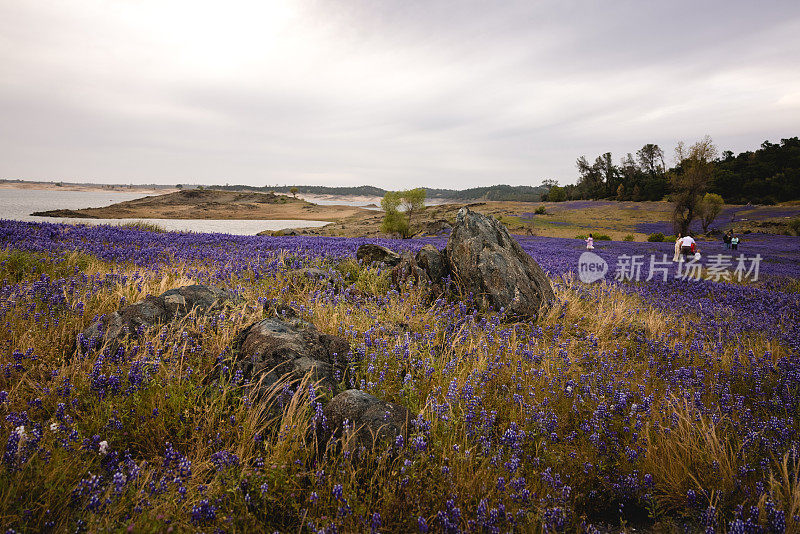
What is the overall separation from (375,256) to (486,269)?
327 cm

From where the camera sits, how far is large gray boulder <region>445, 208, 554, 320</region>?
21.4 feet

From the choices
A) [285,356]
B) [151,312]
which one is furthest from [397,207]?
[285,356]

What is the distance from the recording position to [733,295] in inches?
393

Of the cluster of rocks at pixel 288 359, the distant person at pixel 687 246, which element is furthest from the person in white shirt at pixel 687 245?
the cluster of rocks at pixel 288 359

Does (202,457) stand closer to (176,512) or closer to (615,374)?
(176,512)

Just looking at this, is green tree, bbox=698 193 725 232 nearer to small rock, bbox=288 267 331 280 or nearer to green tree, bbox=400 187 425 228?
green tree, bbox=400 187 425 228

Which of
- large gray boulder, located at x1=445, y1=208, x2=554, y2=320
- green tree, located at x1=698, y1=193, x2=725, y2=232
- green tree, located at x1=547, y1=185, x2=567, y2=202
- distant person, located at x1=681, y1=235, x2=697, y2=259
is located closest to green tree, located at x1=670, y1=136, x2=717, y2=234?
green tree, located at x1=698, y1=193, x2=725, y2=232

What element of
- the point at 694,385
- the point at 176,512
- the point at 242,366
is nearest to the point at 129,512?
the point at 176,512

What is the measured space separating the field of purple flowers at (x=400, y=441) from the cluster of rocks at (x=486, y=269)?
3.63 feet

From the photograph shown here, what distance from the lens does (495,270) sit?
265 inches

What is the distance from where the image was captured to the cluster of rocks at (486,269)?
6.55 meters

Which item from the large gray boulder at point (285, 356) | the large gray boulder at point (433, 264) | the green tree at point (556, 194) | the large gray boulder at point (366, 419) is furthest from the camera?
the green tree at point (556, 194)

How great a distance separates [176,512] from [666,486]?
342 centimetres

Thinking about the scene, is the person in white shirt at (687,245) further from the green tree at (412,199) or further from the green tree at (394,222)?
the green tree at (412,199)
